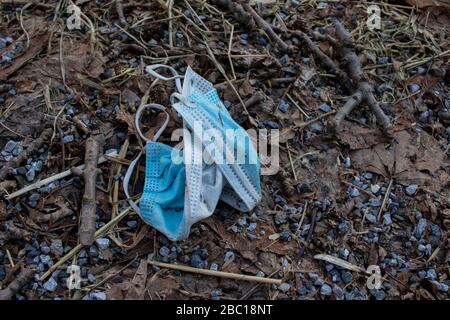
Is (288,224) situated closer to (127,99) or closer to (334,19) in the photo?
(127,99)

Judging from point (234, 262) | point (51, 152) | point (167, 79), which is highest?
point (167, 79)

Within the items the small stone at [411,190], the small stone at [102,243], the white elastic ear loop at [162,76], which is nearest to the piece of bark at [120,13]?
the white elastic ear loop at [162,76]

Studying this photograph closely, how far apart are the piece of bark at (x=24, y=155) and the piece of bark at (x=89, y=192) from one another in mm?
168

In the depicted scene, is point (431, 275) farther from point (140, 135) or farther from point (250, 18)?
point (250, 18)

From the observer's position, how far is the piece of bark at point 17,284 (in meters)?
1.88

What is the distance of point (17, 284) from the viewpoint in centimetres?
191

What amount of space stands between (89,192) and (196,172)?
38 centimetres

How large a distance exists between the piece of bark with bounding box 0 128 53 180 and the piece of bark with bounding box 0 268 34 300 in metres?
0.37

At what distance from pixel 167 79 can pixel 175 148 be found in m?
0.28

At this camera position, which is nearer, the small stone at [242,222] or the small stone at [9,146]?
the small stone at [242,222]

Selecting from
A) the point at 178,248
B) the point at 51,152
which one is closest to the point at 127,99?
the point at 51,152

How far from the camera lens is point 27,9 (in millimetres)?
2656

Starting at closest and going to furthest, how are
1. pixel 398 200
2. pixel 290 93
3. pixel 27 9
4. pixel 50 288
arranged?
pixel 50 288
pixel 398 200
pixel 290 93
pixel 27 9

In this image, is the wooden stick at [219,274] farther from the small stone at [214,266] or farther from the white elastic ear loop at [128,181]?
the white elastic ear loop at [128,181]
